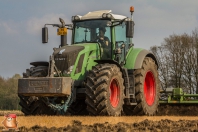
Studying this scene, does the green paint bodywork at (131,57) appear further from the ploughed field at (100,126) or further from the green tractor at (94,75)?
the ploughed field at (100,126)

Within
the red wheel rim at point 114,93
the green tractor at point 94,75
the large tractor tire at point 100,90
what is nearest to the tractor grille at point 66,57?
the green tractor at point 94,75

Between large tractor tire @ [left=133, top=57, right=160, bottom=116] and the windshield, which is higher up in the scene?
the windshield

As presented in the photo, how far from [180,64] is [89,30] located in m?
21.9

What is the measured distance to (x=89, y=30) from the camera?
13328 mm

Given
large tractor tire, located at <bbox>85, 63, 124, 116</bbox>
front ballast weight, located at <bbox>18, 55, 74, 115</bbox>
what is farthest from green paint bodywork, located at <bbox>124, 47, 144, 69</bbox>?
front ballast weight, located at <bbox>18, 55, 74, 115</bbox>

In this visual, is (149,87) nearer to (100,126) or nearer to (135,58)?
(135,58)

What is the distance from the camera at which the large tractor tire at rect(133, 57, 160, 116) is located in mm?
13070

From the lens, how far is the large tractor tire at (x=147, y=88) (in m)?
13.1

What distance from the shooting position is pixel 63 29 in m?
13.7

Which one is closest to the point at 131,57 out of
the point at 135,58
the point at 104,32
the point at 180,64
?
the point at 135,58

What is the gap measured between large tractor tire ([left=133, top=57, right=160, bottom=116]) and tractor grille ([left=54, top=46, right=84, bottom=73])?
213 centimetres

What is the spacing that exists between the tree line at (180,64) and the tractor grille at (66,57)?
2288 cm

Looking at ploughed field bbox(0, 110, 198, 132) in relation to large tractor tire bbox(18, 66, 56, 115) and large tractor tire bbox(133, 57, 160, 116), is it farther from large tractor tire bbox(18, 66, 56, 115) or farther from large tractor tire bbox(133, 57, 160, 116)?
large tractor tire bbox(133, 57, 160, 116)

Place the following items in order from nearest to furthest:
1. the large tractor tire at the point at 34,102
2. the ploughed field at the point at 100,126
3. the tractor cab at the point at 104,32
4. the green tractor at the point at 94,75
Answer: the ploughed field at the point at 100,126 → the green tractor at the point at 94,75 → the large tractor tire at the point at 34,102 → the tractor cab at the point at 104,32
